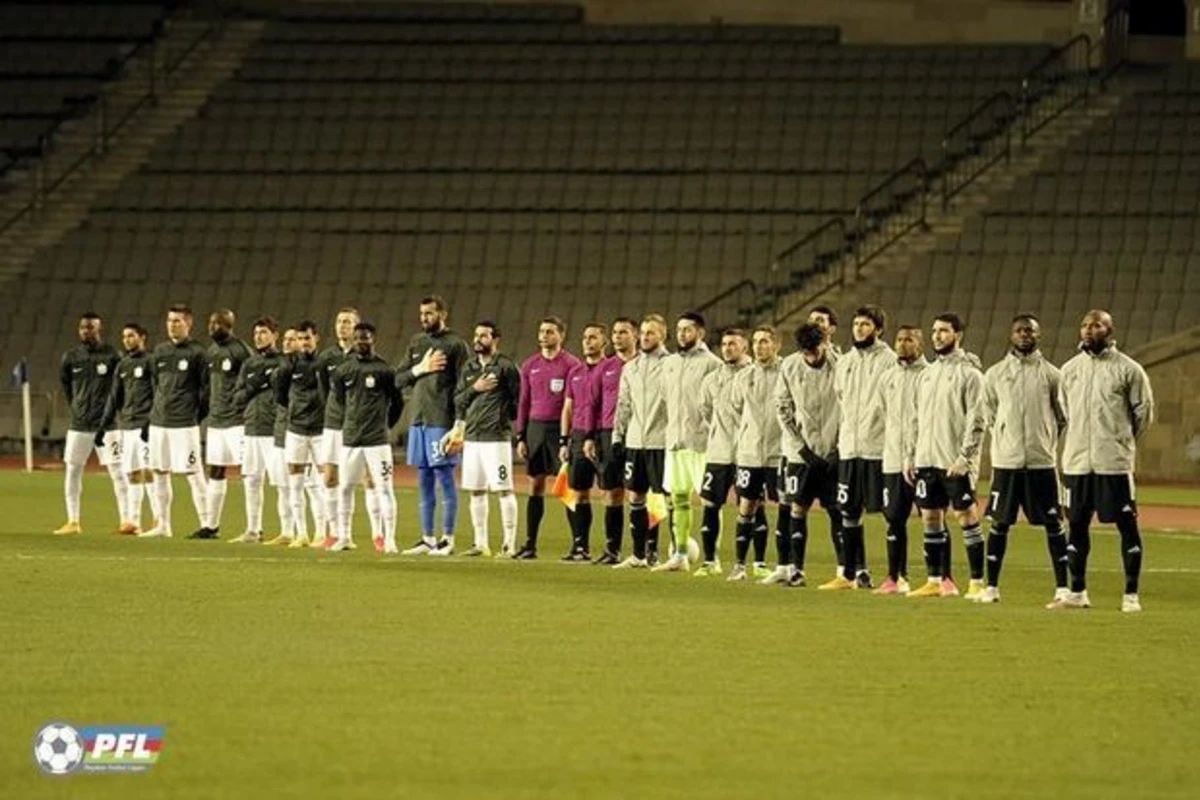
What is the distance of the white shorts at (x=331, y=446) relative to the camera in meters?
26.3

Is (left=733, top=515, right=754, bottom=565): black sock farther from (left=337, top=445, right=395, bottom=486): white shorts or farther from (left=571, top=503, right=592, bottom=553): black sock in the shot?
(left=337, top=445, right=395, bottom=486): white shorts

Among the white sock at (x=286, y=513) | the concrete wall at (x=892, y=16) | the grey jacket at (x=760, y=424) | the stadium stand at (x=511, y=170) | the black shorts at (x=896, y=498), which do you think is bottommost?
the white sock at (x=286, y=513)

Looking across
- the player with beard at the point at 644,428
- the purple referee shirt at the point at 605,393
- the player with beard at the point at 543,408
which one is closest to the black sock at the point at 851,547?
the player with beard at the point at 644,428

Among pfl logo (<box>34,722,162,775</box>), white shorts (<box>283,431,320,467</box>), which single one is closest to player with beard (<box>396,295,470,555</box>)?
white shorts (<box>283,431,320,467</box>)

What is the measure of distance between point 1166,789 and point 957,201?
3523 centimetres

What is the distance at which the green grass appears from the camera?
11555mm

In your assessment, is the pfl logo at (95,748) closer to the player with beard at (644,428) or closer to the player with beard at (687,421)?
the player with beard at (687,421)

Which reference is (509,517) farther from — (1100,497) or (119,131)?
(119,131)

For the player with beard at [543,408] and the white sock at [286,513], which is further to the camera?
the white sock at [286,513]

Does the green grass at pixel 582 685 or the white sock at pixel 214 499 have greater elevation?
the white sock at pixel 214 499

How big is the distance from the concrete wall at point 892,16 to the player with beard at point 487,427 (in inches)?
1023

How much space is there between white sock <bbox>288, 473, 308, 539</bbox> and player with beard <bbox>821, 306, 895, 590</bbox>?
685 centimetres

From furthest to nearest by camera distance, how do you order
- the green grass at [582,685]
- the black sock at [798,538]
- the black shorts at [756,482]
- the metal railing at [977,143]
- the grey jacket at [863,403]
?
the metal railing at [977,143] < the black shorts at [756,482] < the black sock at [798,538] < the grey jacket at [863,403] < the green grass at [582,685]

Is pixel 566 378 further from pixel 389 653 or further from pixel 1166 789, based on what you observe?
pixel 1166 789
